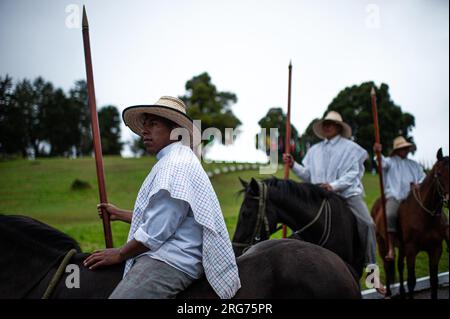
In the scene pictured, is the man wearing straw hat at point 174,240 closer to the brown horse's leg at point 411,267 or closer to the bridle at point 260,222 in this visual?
the bridle at point 260,222

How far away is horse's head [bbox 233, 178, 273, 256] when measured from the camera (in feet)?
14.4

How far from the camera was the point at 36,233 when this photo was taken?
2.83m

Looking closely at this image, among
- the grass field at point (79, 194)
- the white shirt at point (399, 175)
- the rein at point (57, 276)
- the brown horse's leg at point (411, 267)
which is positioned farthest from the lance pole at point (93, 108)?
the grass field at point (79, 194)

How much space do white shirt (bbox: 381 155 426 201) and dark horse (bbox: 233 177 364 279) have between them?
11.2ft

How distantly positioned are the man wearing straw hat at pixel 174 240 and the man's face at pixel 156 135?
14 cm

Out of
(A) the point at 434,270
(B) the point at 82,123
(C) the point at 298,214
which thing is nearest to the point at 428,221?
(A) the point at 434,270

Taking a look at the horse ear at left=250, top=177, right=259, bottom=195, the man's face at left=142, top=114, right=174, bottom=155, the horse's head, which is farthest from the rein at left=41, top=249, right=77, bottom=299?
the horse ear at left=250, top=177, right=259, bottom=195

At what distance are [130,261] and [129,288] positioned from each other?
22 centimetres

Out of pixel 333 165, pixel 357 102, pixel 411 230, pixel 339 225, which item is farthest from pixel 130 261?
pixel 357 102

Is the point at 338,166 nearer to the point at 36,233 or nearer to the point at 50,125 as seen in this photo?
the point at 36,233

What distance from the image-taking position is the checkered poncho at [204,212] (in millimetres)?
2379

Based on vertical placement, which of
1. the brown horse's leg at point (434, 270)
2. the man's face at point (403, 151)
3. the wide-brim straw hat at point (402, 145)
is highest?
the wide-brim straw hat at point (402, 145)

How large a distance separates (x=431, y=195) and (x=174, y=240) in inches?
223

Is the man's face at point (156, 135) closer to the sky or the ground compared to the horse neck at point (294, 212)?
closer to the sky
